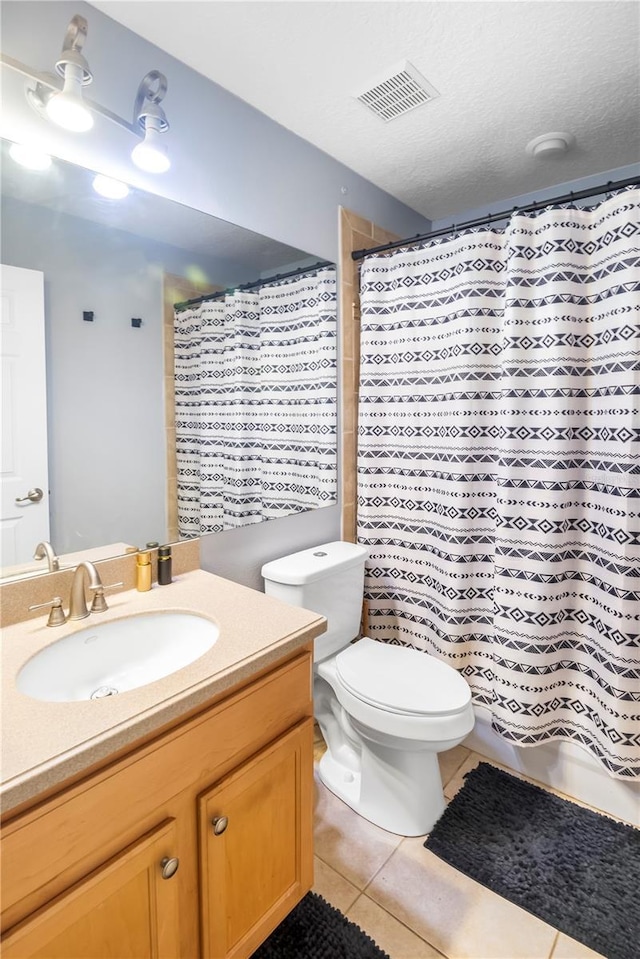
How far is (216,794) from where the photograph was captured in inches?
35.1

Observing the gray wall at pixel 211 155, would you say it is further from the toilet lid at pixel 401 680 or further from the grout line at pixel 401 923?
the grout line at pixel 401 923

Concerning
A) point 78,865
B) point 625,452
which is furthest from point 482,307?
point 78,865

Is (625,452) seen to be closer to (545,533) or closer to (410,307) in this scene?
(545,533)

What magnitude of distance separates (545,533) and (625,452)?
1.14 feet

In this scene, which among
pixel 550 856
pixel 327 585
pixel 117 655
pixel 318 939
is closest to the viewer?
pixel 117 655

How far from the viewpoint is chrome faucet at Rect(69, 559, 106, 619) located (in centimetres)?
110

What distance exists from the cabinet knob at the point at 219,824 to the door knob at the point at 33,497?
0.82m

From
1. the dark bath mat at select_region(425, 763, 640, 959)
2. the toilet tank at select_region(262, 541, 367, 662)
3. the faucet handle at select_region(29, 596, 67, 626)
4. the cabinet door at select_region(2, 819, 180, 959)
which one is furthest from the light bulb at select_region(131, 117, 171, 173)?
the dark bath mat at select_region(425, 763, 640, 959)

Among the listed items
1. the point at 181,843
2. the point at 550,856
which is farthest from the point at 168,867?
the point at 550,856

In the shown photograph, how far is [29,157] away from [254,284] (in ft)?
2.36

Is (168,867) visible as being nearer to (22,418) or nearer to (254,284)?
(22,418)

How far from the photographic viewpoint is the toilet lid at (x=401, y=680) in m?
1.42

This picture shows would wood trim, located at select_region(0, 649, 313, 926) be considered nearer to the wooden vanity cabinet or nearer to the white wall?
the wooden vanity cabinet

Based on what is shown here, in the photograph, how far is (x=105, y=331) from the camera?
4.14 feet
